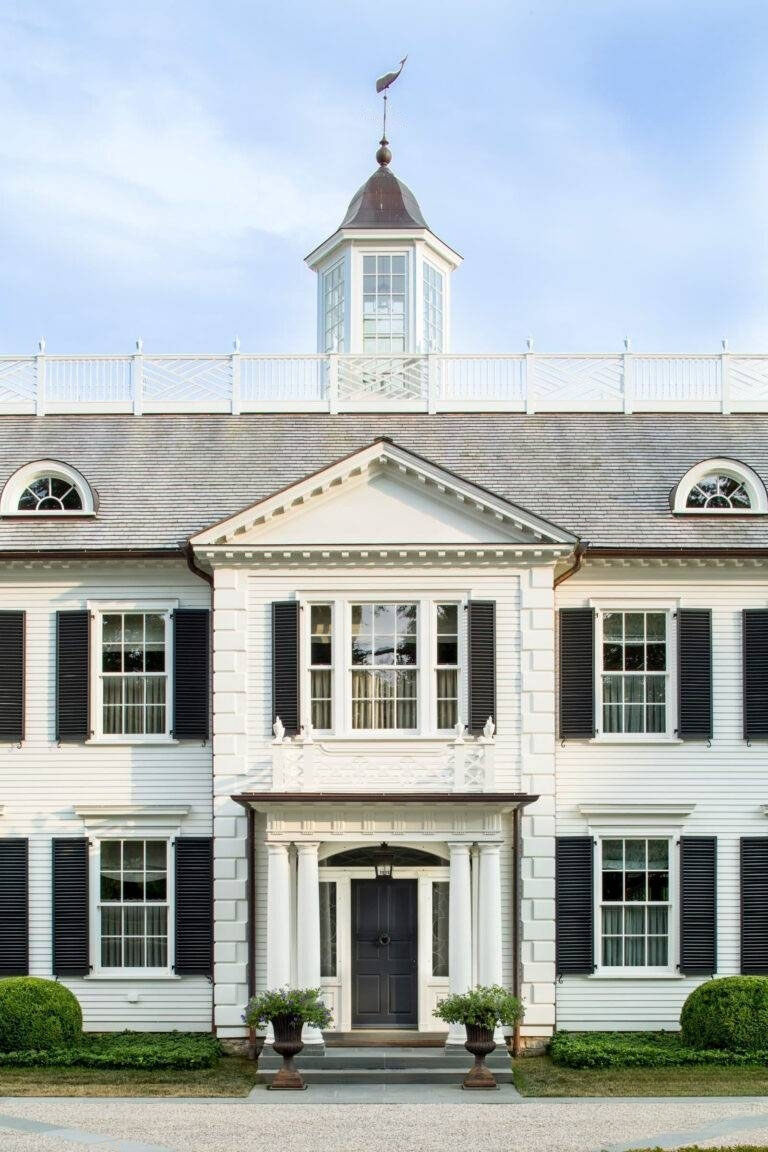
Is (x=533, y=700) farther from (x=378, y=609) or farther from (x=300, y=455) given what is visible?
(x=300, y=455)

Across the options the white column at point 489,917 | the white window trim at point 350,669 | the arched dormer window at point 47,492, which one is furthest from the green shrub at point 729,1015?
the arched dormer window at point 47,492

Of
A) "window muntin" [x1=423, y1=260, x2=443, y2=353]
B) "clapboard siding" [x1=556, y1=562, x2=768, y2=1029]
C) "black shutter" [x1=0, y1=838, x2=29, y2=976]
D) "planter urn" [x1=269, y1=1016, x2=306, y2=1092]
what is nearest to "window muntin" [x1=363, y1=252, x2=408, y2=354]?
"window muntin" [x1=423, y1=260, x2=443, y2=353]

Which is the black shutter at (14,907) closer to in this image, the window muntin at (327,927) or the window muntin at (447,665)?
the window muntin at (327,927)

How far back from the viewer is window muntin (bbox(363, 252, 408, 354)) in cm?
3459

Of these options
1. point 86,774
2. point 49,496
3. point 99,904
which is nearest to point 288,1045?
point 99,904

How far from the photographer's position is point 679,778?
89.5 ft

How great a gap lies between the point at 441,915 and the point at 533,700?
372cm

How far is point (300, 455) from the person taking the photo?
29797 mm

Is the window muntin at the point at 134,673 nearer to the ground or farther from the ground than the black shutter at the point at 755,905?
farther from the ground

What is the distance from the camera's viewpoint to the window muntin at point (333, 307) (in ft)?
115

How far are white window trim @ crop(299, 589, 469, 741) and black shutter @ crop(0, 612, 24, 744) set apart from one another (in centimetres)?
488

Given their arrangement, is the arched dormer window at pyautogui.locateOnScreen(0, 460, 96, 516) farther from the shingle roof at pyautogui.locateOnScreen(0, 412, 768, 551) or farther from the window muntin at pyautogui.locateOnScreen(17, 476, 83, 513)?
the shingle roof at pyautogui.locateOnScreen(0, 412, 768, 551)

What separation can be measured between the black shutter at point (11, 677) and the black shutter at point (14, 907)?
71.6 inches

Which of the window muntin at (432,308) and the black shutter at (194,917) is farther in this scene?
the window muntin at (432,308)
